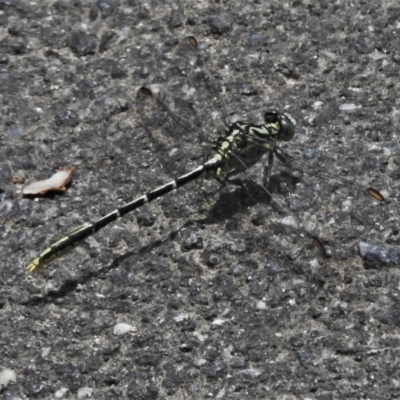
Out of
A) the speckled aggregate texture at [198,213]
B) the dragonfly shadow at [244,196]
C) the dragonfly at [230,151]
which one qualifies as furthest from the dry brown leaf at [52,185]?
the dragonfly shadow at [244,196]

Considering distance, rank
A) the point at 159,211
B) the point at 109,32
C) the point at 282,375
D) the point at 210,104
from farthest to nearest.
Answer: the point at 109,32 < the point at 210,104 < the point at 159,211 < the point at 282,375

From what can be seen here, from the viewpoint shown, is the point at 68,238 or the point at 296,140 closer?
the point at 68,238

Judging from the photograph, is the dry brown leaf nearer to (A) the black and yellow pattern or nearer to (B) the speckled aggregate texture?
(B) the speckled aggregate texture

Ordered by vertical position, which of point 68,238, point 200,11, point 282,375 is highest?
point 200,11

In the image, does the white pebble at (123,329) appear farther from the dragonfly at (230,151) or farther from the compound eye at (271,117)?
the compound eye at (271,117)

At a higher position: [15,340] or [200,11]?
[200,11]

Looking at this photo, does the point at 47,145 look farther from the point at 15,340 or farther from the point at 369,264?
the point at 369,264

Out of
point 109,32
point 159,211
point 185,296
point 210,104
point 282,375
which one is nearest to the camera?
point 282,375

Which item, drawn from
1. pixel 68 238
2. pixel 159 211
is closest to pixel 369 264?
pixel 159 211
